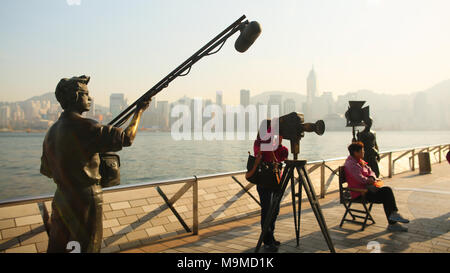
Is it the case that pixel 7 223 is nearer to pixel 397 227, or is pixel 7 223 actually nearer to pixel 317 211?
pixel 317 211

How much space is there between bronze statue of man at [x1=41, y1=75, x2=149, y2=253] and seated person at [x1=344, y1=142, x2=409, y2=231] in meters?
4.44

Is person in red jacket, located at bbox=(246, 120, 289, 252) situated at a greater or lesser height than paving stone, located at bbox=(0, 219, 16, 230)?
greater

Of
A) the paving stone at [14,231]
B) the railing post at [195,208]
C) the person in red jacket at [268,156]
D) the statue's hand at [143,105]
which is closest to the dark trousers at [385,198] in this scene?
the person in red jacket at [268,156]

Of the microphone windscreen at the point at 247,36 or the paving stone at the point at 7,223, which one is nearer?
the microphone windscreen at the point at 247,36

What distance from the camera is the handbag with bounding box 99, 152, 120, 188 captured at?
105 inches

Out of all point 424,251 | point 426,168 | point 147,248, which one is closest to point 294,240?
point 424,251

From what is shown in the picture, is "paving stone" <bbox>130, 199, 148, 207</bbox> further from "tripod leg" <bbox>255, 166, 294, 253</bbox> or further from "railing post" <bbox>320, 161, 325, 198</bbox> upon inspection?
"railing post" <bbox>320, 161, 325, 198</bbox>

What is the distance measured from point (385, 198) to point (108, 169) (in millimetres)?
4866

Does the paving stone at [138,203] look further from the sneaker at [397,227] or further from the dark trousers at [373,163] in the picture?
the dark trousers at [373,163]

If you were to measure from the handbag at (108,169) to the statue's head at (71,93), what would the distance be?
44 cm

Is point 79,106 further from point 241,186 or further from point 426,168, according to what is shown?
point 426,168

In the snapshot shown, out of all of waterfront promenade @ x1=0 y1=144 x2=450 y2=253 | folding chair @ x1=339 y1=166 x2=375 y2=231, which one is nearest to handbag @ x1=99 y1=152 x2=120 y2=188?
waterfront promenade @ x1=0 y1=144 x2=450 y2=253

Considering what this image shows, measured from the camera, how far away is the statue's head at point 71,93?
2.56 metres

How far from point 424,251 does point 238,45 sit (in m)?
3.87
